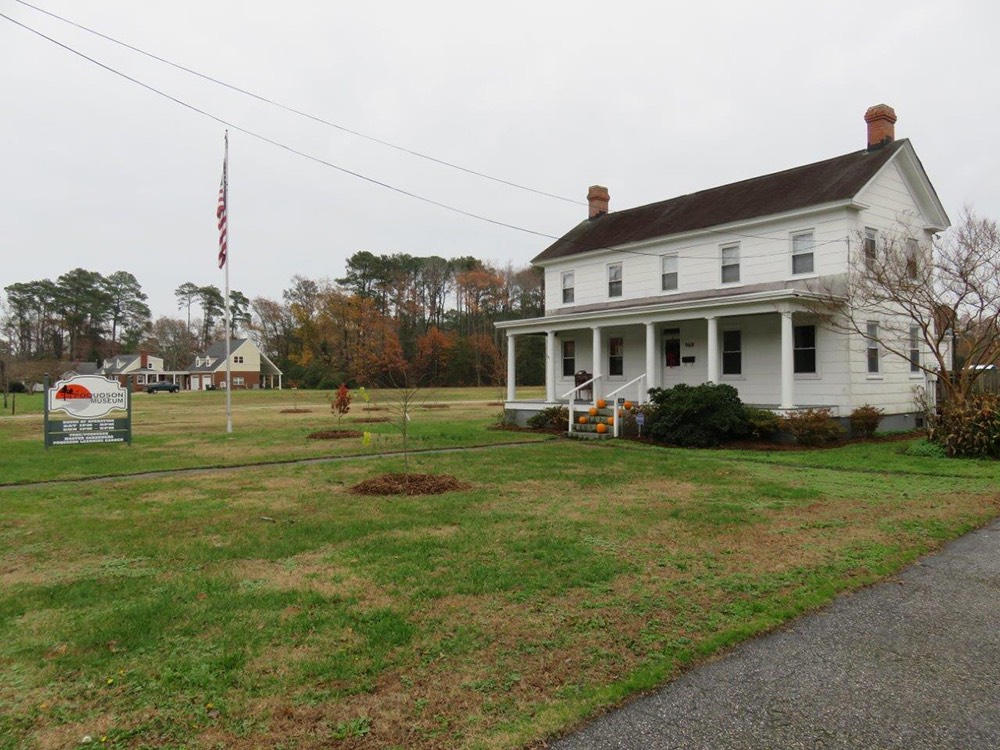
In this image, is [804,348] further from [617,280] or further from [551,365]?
[551,365]

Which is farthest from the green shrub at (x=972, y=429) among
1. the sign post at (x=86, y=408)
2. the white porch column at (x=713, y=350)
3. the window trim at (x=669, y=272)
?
the sign post at (x=86, y=408)

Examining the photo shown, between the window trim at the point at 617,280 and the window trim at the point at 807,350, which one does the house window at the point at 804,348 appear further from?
the window trim at the point at 617,280

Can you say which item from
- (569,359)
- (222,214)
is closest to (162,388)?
(222,214)

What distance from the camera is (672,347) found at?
20312mm

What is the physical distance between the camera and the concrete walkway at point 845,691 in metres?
2.94

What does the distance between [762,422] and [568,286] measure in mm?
10155

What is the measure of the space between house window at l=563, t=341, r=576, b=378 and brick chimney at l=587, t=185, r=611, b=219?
5745 mm

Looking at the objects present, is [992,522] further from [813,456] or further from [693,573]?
[813,456]

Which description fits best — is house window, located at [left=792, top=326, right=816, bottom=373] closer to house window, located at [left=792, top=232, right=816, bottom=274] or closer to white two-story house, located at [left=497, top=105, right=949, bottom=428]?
white two-story house, located at [left=497, top=105, right=949, bottom=428]

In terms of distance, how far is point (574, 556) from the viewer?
5824 mm

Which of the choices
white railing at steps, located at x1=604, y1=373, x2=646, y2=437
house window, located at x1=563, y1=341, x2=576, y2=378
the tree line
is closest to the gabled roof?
house window, located at x1=563, y1=341, x2=576, y2=378

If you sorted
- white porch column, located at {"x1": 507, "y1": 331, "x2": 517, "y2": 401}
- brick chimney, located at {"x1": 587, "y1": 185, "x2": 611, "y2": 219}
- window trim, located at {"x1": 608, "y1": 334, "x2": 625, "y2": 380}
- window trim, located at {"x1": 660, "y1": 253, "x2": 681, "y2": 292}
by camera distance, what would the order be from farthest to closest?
brick chimney, located at {"x1": 587, "y1": 185, "x2": 611, "y2": 219}
white porch column, located at {"x1": 507, "y1": 331, "x2": 517, "y2": 401}
window trim, located at {"x1": 608, "y1": 334, "x2": 625, "y2": 380}
window trim, located at {"x1": 660, "y1": 253, "x2": 681, "y2": 292}

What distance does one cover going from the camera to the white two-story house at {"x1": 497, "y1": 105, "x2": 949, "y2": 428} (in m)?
16.6

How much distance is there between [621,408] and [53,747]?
15.9 metres
